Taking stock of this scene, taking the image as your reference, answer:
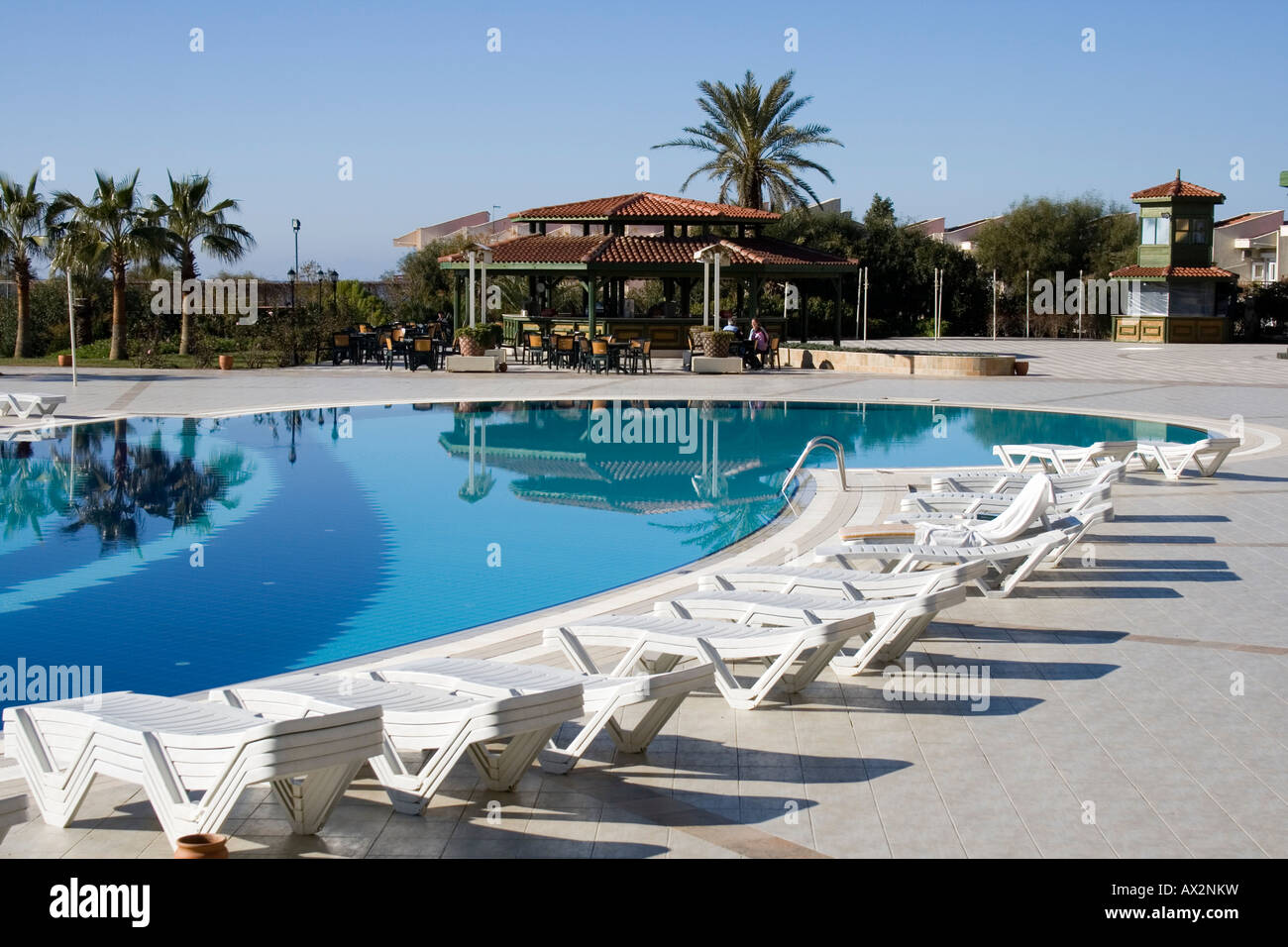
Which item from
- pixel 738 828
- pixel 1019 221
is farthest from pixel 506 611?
pixel 1019 221

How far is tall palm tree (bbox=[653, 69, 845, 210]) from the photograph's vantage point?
40.9m

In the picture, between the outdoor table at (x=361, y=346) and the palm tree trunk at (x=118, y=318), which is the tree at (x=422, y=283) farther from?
the palm tree trunk at (x=118, y=318)

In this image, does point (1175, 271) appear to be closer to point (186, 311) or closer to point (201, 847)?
point (186, 311)

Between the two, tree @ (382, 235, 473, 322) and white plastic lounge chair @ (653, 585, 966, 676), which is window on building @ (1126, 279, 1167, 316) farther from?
white plastic lounge chair @ (653, 585, 966, 676)

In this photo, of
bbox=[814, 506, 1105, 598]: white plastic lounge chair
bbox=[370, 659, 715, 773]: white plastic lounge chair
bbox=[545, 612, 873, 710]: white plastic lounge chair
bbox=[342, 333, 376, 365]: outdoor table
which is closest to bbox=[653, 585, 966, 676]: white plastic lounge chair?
bbox=[545, 612, 873, 710]: white plastic lounge chair

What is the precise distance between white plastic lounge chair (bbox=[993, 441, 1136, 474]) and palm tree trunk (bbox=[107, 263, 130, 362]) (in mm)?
23632

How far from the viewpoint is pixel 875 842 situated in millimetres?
4453

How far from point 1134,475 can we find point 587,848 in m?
10.6

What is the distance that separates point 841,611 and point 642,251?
28.2m

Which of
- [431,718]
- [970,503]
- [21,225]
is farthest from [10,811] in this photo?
[21,225]

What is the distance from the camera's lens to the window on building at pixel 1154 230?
4497 cm

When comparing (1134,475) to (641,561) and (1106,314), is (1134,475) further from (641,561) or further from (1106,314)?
(1106,314)

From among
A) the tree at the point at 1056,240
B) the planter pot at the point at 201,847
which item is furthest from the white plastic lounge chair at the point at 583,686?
the tree at the point at 1056,240
